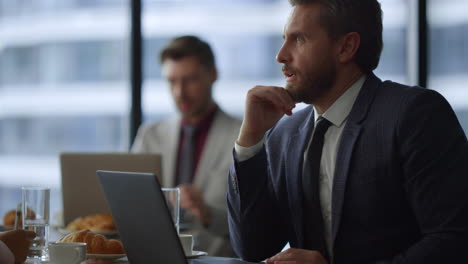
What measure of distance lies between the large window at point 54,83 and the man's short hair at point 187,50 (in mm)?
1160

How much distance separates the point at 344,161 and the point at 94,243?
71 centimetres

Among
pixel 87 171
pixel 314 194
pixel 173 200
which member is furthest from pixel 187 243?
pixel 87 171

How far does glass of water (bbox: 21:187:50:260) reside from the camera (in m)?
1.79

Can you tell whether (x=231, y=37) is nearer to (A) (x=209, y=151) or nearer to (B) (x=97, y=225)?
(A) (x=209, y=151)

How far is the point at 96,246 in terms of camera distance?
68.4 inches

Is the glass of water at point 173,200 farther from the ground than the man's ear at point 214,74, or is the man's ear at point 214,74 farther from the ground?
the man's ear at point 214,74

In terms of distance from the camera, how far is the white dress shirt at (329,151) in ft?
6.34

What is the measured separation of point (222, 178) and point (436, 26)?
1.87 meters

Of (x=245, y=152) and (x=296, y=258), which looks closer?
(x=296, y=258)

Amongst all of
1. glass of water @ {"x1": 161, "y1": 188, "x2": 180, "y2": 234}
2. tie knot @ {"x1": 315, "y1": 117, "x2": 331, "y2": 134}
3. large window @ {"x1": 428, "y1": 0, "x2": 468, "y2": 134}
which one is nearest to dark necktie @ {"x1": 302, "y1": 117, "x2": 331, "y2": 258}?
tie knot @ {"x1": 315, "y1": 117, "x2": 331, "y2": 134}

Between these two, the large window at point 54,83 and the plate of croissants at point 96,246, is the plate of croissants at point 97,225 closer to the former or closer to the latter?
the plate of croissants at point 96,246

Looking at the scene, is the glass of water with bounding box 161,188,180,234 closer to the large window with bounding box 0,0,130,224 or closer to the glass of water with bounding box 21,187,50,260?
the glass of water with bounding box 21,187,50,260

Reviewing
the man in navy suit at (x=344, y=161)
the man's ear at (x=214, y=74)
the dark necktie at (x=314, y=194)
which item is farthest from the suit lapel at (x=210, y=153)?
the dark necktie at (x=314, y=194)

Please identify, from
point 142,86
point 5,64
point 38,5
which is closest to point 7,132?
point 5,64
